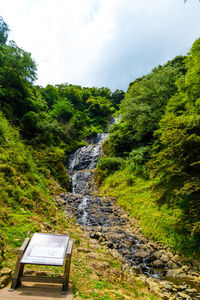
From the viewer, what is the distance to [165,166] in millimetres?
7277

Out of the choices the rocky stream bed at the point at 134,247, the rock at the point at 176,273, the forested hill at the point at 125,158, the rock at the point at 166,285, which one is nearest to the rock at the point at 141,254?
the rocky stream bed at the point at 134,247

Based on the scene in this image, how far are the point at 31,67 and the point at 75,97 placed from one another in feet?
67.2

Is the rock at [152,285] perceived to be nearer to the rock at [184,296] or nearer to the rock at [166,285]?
the rock at [166,285]

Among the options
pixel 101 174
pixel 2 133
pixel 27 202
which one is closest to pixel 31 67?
pixel 2 133

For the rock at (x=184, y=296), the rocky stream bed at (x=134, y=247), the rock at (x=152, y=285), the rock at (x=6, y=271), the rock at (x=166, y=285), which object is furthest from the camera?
the rocky stream bed at (x=134, y=247)

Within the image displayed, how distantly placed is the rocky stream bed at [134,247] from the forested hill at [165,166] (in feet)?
1.96

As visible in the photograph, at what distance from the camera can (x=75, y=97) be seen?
3753 cm

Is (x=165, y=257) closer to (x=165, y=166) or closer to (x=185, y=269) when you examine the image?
(x=185, y=269)

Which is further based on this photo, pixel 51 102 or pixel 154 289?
pixel 51 102

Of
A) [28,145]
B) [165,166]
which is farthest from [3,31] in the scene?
[165,166]

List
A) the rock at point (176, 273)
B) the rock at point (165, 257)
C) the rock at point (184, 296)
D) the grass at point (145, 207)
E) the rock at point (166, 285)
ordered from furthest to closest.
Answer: the grass at point (145, 207) → the rock at point (165, 257) → the rock at point (176, 273) → the rock at point (166, 285) → the rock at point (184, 296)

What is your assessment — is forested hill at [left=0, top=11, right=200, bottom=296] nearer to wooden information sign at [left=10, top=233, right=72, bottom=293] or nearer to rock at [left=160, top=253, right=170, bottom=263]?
rock at [left=160, top=253, right=170, bottom=263]

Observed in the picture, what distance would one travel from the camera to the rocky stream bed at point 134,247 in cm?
441

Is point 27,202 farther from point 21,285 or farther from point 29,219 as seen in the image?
point 21,285
